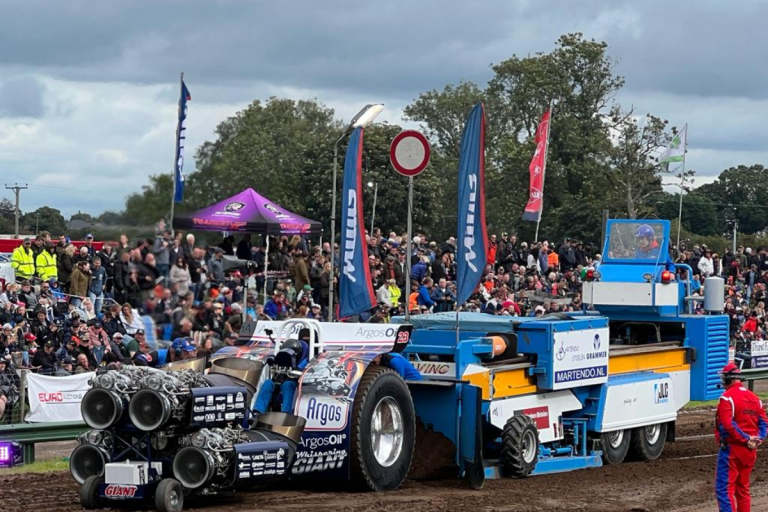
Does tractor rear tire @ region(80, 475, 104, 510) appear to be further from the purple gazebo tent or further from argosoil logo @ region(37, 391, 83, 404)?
argosoil logo @ region(37, 391, 83, 404)

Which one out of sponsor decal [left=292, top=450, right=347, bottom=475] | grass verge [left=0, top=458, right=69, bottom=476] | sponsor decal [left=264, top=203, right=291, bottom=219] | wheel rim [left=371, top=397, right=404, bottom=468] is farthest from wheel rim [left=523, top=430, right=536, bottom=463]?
sponsor decal [left=264, top=203, right=291, bottom=219]

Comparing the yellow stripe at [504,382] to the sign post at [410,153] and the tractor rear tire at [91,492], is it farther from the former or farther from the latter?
the tractor rear tire at [91,492]

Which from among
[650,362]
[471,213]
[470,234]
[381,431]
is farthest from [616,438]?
[381,431]

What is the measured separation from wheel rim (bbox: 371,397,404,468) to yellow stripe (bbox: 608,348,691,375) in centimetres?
442

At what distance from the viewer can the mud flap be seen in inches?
464

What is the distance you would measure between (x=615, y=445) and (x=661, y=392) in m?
1.13

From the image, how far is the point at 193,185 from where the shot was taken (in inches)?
308

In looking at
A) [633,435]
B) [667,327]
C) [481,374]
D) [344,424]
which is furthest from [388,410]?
[667,327]

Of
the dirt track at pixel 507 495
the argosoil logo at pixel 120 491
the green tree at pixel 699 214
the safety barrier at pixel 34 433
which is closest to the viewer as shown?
the argosoil logo at pixel 120 491

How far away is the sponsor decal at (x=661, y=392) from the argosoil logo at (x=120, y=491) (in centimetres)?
800

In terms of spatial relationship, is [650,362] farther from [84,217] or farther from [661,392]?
[84,217]

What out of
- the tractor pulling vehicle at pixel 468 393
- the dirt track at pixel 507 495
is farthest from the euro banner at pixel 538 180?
the dirt track at pixel 507 495

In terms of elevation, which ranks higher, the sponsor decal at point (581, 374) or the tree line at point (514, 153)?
the tree line at point (514, 153)

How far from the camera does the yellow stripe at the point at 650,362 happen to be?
48.9 ft
